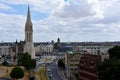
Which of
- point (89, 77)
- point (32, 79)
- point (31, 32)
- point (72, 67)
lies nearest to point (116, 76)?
point (89, 77)

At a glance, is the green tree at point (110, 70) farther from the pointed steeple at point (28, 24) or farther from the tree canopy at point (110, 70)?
the pointed steeple at point (28, 24)

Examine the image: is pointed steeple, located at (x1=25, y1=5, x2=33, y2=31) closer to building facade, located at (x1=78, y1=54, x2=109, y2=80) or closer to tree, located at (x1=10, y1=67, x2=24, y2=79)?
tree, located at (x1=10, y1=67, x2=24, y2=79)

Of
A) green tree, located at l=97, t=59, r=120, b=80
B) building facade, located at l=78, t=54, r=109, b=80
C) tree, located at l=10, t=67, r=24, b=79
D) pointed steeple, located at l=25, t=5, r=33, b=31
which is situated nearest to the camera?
green tree, located at l=97, t=59, r=120, b=80

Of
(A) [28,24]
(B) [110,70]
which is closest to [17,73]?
(B) [110,70]

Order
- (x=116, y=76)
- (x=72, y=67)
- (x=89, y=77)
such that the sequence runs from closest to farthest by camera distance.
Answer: (x=116, y=76), (x=89, y=77), (x=72, y=67)

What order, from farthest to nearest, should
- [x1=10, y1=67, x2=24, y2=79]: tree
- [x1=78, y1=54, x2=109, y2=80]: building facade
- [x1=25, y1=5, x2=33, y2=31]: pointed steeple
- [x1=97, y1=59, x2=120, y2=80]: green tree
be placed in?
1. [x1=25, y1=5, x2=33, y2=31]: pointed steeple
2. [x1=10, y1=67, x2=24, y2=79]: tree
3. [x1=78, y1=54, x2=109, y2=80]: building facade
4. [x1=97, y1=59, x2=120, y2=80]: green tree

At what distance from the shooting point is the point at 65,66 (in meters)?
149

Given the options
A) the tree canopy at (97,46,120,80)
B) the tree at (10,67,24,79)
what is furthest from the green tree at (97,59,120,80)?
the tree at (10,67,24,79)

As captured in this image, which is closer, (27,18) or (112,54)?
(112,54)

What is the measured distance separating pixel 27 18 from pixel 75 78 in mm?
77375

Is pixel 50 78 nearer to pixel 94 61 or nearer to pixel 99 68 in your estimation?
pixel 94 61

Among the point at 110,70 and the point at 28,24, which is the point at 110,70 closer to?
the point at 110,70

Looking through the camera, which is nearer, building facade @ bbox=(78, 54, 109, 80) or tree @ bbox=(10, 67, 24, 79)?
building facade @ bbox=(78, 54, 109, 80)

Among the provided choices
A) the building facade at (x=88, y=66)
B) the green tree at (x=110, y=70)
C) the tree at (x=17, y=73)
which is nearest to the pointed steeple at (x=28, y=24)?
the tree at (x=17, y=73)
